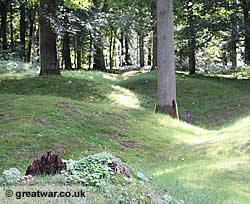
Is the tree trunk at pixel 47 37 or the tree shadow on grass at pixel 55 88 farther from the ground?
the tree trunk at pixel 47 37

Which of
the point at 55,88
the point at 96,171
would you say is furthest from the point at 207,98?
the point at 96,171

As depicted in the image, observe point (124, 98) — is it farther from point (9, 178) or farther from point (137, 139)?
→ point (9, 178)

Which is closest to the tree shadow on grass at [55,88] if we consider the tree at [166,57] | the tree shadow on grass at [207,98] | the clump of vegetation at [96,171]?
the tree shadow on grass at [207,98]

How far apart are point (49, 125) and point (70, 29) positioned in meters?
9.00

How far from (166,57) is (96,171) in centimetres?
895

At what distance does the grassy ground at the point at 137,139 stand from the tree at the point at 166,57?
0.79 metres

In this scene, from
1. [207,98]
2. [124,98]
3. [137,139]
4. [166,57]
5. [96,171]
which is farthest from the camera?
[207,98]

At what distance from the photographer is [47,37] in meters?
15.3

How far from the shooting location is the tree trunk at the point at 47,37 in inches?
597

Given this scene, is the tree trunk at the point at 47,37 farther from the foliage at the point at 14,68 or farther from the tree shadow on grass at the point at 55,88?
the foliage at the point at 14,68

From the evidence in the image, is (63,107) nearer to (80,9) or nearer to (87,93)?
(87,93)

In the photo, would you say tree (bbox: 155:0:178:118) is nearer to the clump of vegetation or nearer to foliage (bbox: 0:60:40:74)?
the clump of vegetation

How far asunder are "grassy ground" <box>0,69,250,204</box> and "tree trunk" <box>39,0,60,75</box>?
1214mm

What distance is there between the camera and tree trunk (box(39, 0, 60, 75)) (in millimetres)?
15156
